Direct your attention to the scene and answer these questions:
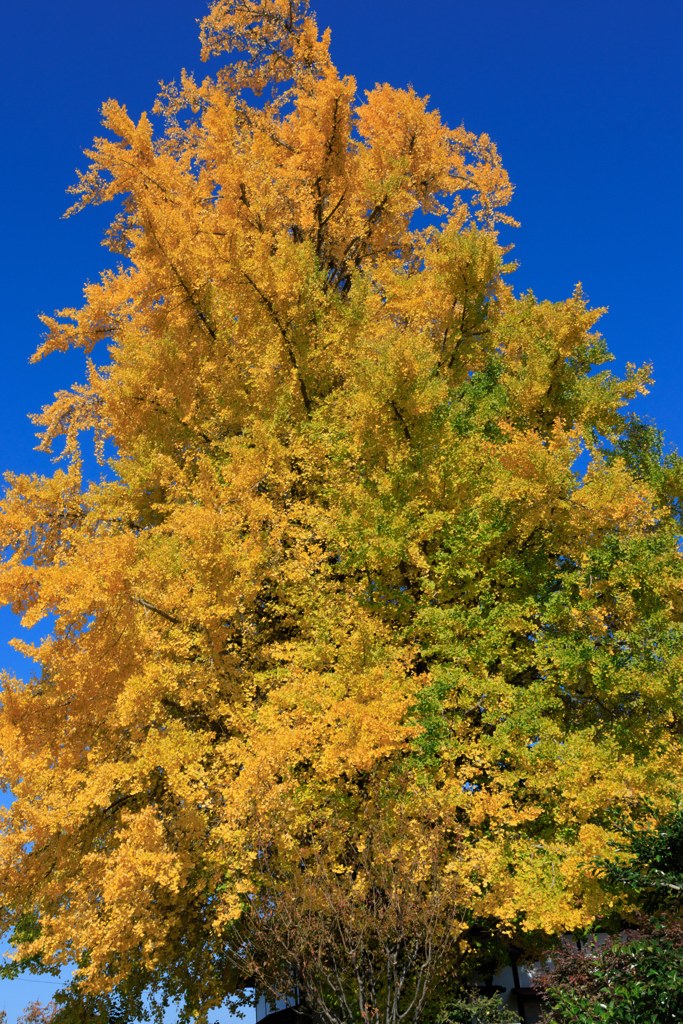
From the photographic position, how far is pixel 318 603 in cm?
1167

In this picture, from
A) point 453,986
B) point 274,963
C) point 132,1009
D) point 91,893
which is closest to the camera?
point 274,963

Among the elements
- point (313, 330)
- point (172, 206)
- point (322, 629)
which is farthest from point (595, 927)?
point (172, 206)

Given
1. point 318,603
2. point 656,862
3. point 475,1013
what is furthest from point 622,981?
point 318,603

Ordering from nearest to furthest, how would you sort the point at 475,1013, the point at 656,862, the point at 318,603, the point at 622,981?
the point at 622,981
the point at 656,862
the point at 475,1013
the point at 318,603

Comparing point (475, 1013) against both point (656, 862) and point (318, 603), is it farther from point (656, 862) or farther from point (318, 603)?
point (318, 603)

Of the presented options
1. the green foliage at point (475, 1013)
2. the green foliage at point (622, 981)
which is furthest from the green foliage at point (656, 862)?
the green foliage at point (475, 1013)

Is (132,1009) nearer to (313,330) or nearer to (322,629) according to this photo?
(322,629)

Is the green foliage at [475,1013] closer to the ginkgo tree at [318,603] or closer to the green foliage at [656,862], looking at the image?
the ginkgo tree at [318,603]

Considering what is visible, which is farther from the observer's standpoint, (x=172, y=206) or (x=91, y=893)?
(x=172, y=206)

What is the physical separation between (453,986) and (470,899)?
8.55ft

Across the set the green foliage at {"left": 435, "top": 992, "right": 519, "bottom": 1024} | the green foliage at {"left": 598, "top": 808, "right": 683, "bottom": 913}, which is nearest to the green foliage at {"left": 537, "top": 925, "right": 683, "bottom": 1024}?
the green foliage at {"left": 598, "top": 808, "right": 683, "bottom": 913}

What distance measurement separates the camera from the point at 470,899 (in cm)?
888

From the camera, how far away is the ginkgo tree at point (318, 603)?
909cm

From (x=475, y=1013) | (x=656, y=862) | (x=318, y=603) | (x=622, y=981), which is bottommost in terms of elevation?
(x=475, y=1013)
